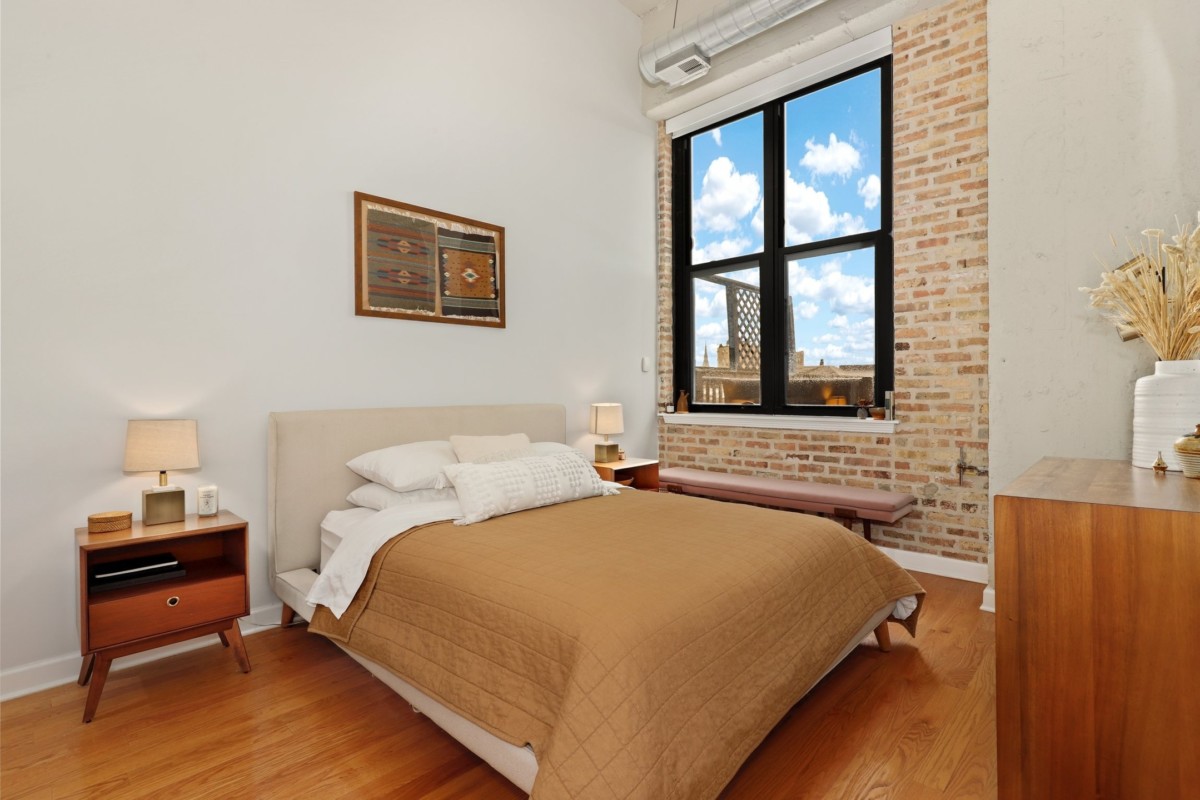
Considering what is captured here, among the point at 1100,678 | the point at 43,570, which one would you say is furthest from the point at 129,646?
the point at 1100,678

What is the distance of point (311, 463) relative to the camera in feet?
9.34

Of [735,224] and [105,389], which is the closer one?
[105,389]

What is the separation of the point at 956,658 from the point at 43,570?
3.62m

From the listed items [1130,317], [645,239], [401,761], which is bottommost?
[401,761]

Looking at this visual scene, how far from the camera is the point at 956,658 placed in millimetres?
2436

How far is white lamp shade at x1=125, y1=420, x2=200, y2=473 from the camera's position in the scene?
227 centimetres

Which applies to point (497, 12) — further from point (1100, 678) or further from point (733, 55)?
point (1100, 678)

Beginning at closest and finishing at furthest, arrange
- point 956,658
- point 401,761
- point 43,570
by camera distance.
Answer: point 401,761, point 43,570, point 956,658

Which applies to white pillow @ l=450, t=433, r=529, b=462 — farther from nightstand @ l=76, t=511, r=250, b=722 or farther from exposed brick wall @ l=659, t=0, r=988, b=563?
exposed brick wall @ l=659, t=0, r=988, b=563

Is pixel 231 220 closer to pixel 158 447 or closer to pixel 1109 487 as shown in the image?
pixel 158 447

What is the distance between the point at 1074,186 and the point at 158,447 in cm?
394

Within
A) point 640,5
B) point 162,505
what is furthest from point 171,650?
point 640,5

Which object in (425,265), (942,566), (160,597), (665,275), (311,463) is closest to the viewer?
(160,597)

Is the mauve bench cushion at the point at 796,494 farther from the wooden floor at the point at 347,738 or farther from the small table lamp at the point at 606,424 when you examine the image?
the wooden floor at the point at 347,738
